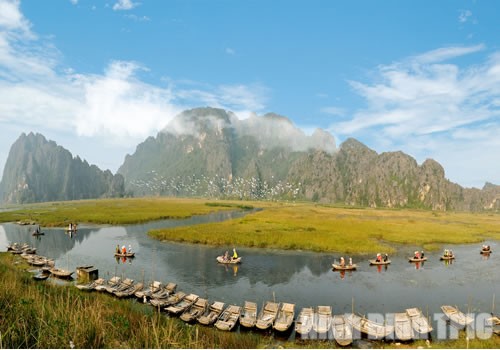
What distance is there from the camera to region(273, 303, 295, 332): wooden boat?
2403 centimetres

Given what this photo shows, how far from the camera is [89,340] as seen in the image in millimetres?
11984

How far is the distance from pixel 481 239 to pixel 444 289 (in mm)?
48826

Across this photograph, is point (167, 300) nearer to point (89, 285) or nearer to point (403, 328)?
point (89, 285)

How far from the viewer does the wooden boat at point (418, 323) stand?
23.1 meters

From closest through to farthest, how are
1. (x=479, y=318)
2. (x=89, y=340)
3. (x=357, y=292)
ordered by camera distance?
1. (x=89, y=340)
2. (x=479, y=318)
3. (x=357, y=292)

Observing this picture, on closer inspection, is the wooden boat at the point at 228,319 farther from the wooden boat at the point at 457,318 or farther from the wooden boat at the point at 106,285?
the wooden boat at the point at 457,318

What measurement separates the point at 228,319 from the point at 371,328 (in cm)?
1050

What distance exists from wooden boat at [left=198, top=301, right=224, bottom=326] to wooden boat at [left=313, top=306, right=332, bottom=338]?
300 inches

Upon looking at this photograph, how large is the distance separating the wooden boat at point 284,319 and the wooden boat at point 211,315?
15.4 feet

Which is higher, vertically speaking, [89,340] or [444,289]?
[89,340]

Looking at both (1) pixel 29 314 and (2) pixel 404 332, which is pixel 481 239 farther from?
(1) pixel 29 314

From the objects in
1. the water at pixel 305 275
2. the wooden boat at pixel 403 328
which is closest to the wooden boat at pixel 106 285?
the water at pixel 305 275

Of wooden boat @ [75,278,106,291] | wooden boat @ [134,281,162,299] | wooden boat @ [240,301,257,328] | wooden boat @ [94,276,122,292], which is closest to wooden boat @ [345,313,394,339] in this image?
wooden boat @ [240,301,257,328]

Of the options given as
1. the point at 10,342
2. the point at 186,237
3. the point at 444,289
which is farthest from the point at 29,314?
the point at 186,237
